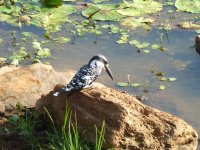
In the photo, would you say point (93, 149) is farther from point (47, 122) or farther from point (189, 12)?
point (189, 12)

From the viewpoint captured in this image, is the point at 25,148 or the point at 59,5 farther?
the point at 59,5

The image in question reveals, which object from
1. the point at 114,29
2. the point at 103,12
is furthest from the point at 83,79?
the point at 103,12

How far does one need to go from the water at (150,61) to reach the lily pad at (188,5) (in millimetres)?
596

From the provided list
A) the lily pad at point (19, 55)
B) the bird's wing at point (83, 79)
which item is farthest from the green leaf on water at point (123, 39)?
the bird's wing at point (83, 79)

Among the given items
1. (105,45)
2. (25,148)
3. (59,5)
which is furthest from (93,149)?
(59,5)

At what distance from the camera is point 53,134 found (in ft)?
14.4

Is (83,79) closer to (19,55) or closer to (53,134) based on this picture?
(53,134)

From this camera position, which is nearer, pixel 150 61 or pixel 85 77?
pixel 85 77

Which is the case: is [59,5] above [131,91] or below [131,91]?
above

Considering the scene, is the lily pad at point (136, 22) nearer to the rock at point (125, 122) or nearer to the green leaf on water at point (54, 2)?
the green leaf on water at point (54, 2)

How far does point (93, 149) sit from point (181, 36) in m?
3.50

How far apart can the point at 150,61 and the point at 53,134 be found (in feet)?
8.21

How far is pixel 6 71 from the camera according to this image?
552 cm

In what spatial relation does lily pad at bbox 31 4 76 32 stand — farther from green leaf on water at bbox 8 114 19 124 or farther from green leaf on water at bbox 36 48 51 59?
green leaf on water at bbox 8 114 19 124
